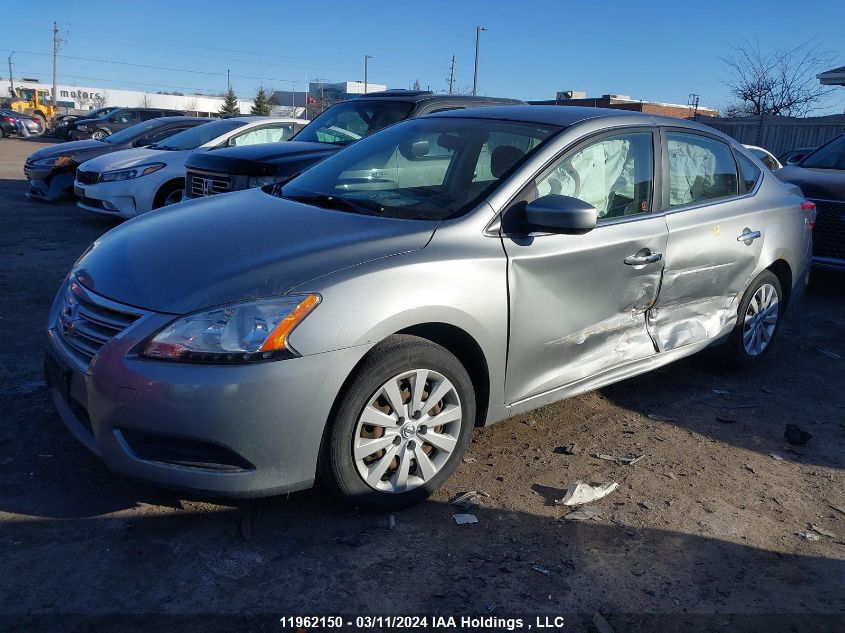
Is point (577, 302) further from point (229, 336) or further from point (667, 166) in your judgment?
point (229, 336)

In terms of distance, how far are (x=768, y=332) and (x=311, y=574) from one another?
4037 millimetres

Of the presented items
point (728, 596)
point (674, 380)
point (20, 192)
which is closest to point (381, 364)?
point (728, 596)

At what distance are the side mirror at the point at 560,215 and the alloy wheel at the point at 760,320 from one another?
2.25 meters

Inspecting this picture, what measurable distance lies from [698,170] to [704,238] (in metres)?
0.50

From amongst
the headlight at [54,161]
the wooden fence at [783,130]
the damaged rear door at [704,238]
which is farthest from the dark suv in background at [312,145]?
the wooden fence at [783,130]

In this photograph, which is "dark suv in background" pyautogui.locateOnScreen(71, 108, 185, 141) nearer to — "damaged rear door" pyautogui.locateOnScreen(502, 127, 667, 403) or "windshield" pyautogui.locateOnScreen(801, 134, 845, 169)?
"windshield" pyautogui.locateOnScreen(801, 134, 845, 169)

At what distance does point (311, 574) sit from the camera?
2781mm

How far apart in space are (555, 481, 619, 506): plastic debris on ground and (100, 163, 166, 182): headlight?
7.38m

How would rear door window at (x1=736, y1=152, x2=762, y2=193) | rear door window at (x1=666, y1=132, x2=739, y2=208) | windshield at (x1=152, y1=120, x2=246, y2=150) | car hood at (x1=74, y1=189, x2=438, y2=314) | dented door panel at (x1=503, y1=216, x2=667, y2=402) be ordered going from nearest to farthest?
car hood at (x1=74, y1=189, x2=438, y2=314) → dented door panel at (x1=503, y1=216, x2=667, y2=402) → rear door window at (x1=666, y1=132, x2=739, y2=208) → rear door window at (x1=736, y1=152, x2=762, y2=193) → windshield at (x1=152, y1=120, x2=246, y2=150)

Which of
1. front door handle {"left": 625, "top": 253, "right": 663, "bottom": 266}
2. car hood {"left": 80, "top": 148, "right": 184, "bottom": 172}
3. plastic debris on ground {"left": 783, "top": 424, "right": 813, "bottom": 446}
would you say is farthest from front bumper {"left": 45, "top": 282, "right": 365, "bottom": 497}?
car hood {"left": 80, "top": 148, "right": 184, "bottom": 172}

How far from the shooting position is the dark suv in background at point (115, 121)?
86.9 feet

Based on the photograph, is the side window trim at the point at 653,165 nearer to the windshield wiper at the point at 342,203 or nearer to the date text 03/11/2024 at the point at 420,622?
the windshield wiper at the point at 342,203

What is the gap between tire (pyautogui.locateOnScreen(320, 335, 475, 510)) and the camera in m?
2.96

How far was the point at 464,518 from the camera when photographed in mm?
3234
